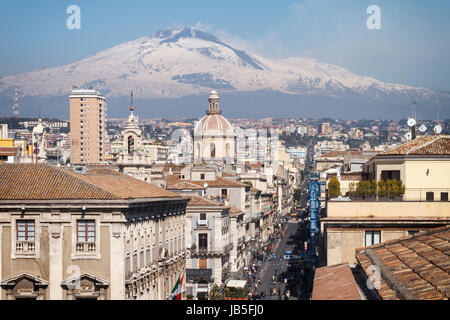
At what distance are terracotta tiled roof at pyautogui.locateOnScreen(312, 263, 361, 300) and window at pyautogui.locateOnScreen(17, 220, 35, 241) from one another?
14.2 metres

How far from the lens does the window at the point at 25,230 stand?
44.8 m

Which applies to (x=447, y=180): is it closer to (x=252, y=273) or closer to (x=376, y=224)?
(x=376, y=224)

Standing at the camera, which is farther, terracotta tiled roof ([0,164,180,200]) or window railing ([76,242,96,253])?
terracotta tiled roof ([0,164,180,200])

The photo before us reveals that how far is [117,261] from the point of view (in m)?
44.7

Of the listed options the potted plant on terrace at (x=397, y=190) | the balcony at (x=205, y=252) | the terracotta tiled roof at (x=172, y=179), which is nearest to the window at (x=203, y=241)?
the balcony at (x=205, y=252)

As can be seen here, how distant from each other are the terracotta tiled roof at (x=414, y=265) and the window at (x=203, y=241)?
6007cm

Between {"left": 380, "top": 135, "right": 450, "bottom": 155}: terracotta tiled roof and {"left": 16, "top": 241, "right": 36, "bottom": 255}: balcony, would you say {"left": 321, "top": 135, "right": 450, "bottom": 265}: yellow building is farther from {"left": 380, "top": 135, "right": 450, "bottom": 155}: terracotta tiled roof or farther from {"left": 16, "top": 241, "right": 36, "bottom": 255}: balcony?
{"left": 16, "top": 241, "right": 36, "bottom": 255}: balcony

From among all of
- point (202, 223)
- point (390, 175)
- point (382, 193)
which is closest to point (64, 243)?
point (382, 193)

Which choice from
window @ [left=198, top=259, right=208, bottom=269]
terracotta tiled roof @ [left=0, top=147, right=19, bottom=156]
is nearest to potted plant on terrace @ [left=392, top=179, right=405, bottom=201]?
window @ [left=198, top=259, right=208, bottom=269]

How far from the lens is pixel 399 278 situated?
956 inches

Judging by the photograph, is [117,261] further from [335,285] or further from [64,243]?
[335,285]

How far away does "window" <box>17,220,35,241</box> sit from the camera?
147ft

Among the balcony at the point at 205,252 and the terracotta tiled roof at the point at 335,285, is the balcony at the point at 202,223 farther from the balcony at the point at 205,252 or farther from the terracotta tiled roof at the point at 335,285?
the terracotta tiled roof at the point at 335,285

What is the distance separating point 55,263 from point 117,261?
2710mm
